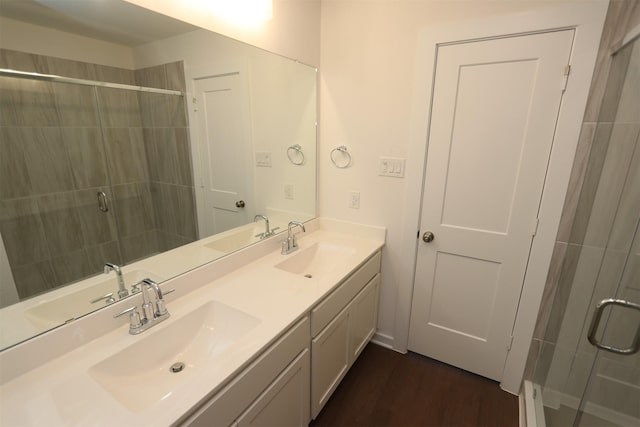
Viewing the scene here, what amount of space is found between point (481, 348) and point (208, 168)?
2.02 meters

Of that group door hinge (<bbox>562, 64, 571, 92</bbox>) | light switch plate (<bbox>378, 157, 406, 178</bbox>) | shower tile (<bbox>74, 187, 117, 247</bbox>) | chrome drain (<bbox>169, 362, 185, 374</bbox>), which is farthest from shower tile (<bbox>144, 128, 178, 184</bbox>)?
door hinge (<bbox>562, 64, 571, 92</bbox>)

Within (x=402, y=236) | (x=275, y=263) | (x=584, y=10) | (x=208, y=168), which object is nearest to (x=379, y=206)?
(x=402, y=236)

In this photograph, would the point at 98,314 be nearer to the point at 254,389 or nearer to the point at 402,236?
the point at 254,389

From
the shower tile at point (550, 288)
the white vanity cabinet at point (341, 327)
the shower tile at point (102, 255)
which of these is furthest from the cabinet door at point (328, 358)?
the shower tile at point (550, 288)

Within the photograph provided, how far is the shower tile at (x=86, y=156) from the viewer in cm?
99

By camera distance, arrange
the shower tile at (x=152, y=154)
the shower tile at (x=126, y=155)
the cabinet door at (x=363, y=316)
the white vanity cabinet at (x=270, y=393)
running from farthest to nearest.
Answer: the cabinet door at (x=363, y=316)
the shower tile at (x=152, y=154)
the shower tile at (x=126, y=155)
the white vanity cabinet at (x=270, y=393)

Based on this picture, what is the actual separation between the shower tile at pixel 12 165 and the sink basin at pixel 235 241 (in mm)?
729

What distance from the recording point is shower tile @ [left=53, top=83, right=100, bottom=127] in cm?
95

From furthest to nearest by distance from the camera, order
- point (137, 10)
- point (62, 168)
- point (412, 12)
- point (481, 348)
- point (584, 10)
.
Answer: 1. point (481, 348)
2. point (412, 12)
3. point (584, 10)
4. point (137, 10)
5. point (62, 168)

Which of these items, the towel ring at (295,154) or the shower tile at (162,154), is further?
the towel ring at (295,154)

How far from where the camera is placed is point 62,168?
979 mm

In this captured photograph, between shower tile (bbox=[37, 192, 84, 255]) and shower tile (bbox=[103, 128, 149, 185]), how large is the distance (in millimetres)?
167

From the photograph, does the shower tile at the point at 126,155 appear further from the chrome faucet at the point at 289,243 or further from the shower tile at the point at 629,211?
the shower tile at the point at 629,211

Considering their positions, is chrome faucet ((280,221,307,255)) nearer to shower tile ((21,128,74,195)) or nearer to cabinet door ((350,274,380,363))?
cabinet door ((350,274,380,363))
